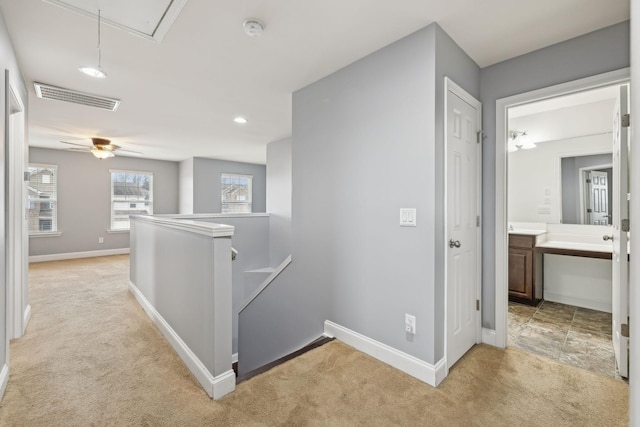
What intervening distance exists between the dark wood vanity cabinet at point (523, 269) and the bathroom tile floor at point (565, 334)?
128 millimetres

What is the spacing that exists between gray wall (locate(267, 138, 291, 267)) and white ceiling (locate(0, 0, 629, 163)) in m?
2.01

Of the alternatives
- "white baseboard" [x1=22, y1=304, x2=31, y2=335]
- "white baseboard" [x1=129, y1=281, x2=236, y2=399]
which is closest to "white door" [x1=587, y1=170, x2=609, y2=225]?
"white baseboard" [x1=129, y1=281, x2=236, y2=399]

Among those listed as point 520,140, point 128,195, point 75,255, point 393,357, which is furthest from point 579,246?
point 75,255

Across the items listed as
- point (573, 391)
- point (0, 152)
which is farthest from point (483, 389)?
point (0, 152)

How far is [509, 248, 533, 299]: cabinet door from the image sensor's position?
3607 millimetres

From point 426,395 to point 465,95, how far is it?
2170 mm

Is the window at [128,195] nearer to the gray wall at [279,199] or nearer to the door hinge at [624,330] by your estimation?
the gray wall at [279,199]

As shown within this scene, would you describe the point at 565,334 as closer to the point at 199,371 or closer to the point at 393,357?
the point at 393,357

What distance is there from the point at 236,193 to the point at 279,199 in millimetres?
3107

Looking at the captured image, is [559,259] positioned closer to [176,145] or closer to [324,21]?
[324,21]

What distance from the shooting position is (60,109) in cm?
377

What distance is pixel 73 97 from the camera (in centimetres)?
321

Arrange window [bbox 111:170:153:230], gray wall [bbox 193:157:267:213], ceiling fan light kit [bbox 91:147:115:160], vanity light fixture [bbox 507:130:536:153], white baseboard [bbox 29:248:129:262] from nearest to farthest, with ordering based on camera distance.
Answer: vanity light fixture [bbox 507:130:536:153] < ceiling fan light kit [bbox 91:147:115:160] < white baseboard [bbox 29:248:129:262] < window [bbox 111:170:153:230] < gray wall [bbox 193:157:267:213]

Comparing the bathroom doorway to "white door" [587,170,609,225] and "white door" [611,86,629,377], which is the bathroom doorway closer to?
"white door" [587,170,609,225]
